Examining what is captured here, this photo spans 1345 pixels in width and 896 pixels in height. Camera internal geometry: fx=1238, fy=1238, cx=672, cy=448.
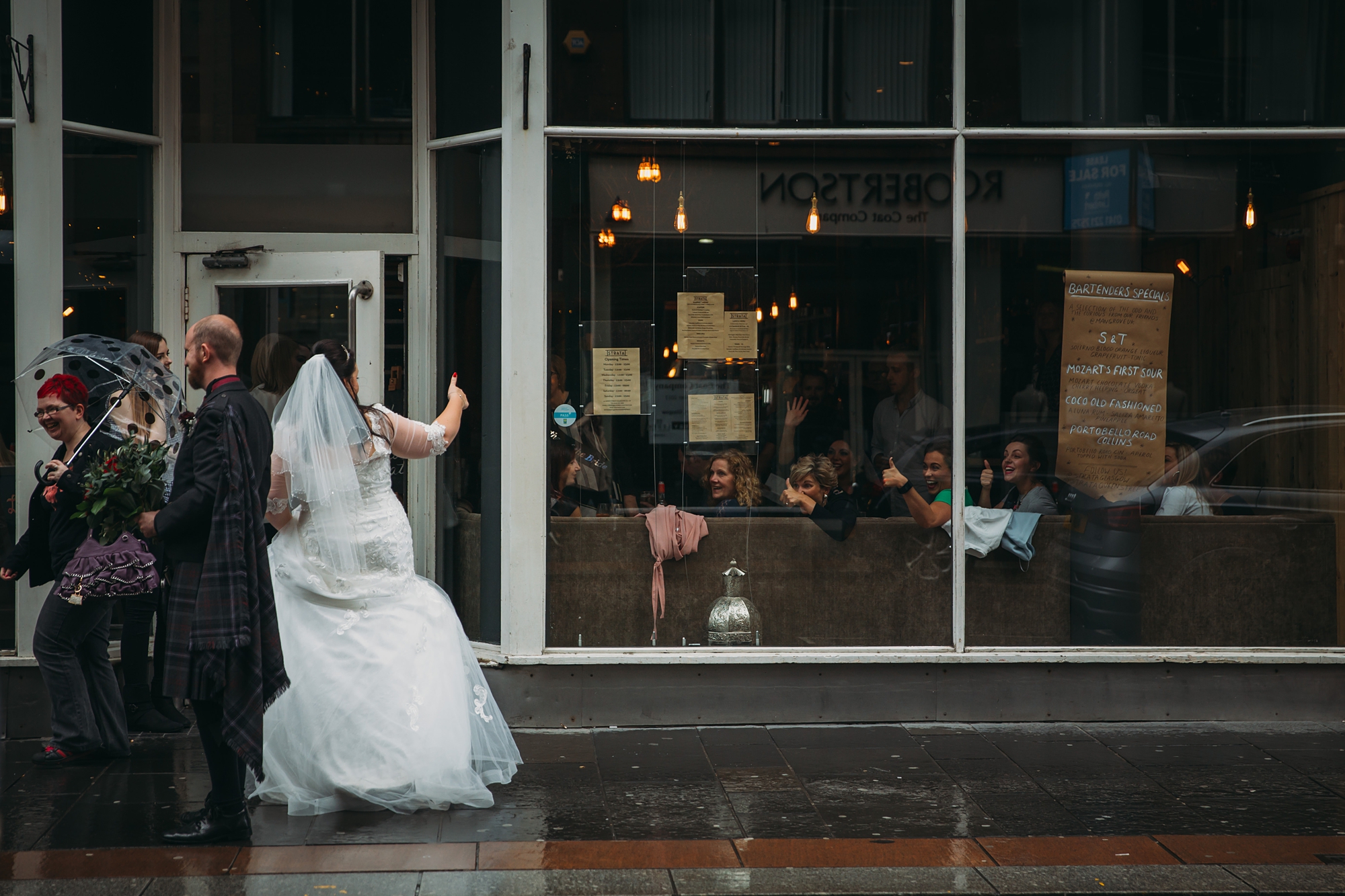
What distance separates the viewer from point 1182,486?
283 inches

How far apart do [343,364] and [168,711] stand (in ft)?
8.34

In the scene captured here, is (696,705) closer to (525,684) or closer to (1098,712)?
(525,684)

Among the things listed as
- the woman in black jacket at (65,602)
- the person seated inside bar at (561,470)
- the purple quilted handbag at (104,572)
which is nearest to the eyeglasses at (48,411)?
the woman in black jacket at (65,602)

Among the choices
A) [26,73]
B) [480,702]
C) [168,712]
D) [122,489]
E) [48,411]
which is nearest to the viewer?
[122,489]

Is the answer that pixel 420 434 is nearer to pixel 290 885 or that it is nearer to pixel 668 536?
pixel 668 536

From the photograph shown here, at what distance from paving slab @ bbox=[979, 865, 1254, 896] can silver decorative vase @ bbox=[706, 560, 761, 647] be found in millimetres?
2533

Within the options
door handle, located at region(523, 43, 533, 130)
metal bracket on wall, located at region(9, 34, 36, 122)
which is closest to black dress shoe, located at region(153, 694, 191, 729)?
metal bracket on wall, located at region(9, 34, 36, 122)

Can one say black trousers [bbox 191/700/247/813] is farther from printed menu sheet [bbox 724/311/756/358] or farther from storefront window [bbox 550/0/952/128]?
storefront window [bbox 550/0/952/128]

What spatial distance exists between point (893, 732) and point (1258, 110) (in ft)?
13.4

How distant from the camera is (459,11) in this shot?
7.14 metres

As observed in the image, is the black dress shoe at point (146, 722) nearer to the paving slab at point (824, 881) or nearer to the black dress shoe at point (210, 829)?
the black dress shoe at point (210, 829)

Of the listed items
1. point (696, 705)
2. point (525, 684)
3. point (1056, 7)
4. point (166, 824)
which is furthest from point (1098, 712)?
point (166, 824)

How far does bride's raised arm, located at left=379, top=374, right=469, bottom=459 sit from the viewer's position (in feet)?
18.6

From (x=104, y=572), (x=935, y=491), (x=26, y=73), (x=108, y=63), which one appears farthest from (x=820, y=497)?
(x=26, y=73)
